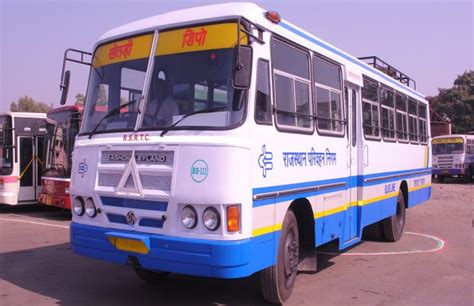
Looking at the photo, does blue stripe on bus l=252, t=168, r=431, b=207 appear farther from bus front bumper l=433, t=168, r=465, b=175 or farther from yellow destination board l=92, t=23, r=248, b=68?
bus front bumper l=433, t=168, r=465, b=175

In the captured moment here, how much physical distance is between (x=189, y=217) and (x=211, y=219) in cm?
24

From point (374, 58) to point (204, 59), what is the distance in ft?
19.9

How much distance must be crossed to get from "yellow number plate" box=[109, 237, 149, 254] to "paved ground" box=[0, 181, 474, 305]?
0.98m

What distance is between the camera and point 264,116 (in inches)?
205

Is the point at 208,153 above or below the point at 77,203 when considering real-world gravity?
above

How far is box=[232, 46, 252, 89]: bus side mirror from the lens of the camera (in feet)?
15.3

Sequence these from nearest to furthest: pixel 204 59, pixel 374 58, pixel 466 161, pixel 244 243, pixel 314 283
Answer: pixel 244 243, pixel 204 59, pixel 314 283, pixel 374 58, pixel 466 161

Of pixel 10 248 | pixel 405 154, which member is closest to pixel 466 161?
pixel 405 154

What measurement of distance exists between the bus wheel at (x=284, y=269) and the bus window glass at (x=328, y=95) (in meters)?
1.49

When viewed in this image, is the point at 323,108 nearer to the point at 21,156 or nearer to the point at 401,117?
the point at 401,117

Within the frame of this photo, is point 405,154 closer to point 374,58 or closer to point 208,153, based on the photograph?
point 374,58

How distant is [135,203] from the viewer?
5152 millimetres

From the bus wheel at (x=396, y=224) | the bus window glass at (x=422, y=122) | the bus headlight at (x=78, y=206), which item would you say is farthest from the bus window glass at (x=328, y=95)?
the bus window glass at (x=422, y=122)

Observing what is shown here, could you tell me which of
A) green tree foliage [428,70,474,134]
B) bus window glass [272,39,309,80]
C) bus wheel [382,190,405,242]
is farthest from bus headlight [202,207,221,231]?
green tree foliage [428,70,474,134]
